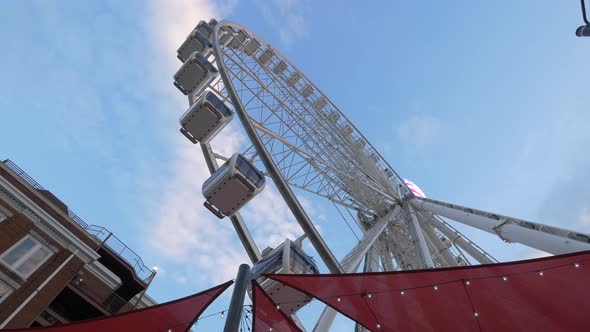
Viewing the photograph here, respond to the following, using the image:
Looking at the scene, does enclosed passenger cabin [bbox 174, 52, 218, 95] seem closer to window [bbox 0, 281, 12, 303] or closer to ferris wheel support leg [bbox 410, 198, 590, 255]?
window [bbox 0, 281, 12, 303]

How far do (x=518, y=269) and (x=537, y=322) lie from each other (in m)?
0.66

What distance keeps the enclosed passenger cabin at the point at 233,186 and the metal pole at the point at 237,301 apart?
316 inches

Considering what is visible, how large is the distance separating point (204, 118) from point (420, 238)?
856 centimetres

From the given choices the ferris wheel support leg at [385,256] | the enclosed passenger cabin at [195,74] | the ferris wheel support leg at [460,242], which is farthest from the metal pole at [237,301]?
the enclosed passenger cabin at [195,74]

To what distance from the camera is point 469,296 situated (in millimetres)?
5840

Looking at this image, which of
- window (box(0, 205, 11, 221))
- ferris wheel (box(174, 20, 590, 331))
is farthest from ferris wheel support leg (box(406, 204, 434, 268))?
window (box(0, 205, 11, 221))

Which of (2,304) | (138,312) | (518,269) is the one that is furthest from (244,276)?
(2,304)

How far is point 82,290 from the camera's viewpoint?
14.5 meters

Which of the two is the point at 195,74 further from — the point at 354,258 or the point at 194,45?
the point at 354,258

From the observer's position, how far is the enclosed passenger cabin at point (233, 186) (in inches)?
532

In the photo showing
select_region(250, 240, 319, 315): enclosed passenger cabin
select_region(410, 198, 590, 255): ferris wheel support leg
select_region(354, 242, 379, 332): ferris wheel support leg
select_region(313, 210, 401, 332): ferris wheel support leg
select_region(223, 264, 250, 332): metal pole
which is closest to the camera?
select_region(223, 264, 250, 332): metal pole

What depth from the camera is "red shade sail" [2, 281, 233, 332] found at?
5.84m

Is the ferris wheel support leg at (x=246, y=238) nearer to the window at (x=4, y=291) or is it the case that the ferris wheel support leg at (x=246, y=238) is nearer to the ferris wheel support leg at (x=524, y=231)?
the ferris wheel support leg at (x=524, y=231)

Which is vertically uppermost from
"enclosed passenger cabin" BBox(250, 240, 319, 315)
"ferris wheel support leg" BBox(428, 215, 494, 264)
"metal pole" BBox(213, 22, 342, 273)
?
"ferris wheel support leg" BBox(428, 215, 494, 264)
